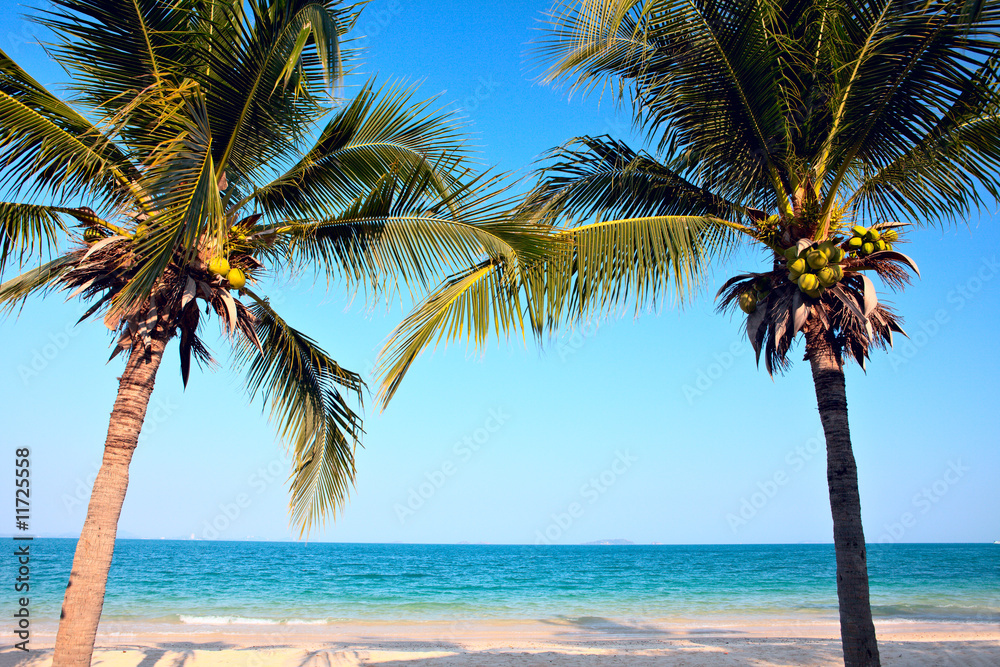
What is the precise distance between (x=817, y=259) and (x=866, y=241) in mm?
607

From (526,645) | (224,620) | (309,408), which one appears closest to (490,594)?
(224,620)

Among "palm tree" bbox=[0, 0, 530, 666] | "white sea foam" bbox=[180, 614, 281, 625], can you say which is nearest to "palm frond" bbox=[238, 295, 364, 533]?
"palm tree" bbox=[0, 0, 530, 666]

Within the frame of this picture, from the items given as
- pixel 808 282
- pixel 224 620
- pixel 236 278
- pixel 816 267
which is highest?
pixel 816 267

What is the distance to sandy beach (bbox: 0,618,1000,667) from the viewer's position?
413 inches

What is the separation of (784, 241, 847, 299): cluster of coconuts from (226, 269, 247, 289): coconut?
4.35 meters

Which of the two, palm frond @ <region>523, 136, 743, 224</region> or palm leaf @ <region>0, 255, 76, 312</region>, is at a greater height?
palm frond @ <region>523, 136, 743, 224</region>

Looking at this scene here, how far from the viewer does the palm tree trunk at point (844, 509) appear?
4.73 meters

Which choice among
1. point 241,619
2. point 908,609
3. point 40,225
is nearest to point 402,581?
point 241,619

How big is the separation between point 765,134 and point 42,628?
18992mm

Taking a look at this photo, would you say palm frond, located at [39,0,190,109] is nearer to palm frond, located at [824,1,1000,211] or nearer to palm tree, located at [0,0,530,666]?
palm tree, located at [0,0,530,666]

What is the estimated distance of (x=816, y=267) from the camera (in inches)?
201

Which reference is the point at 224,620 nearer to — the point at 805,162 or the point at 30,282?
the point at 30,282

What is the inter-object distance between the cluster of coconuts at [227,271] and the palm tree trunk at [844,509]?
4649 millimetres

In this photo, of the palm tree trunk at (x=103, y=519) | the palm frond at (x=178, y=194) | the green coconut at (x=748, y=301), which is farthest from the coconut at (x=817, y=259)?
the palm tree trunk at (x=103, y=519)
